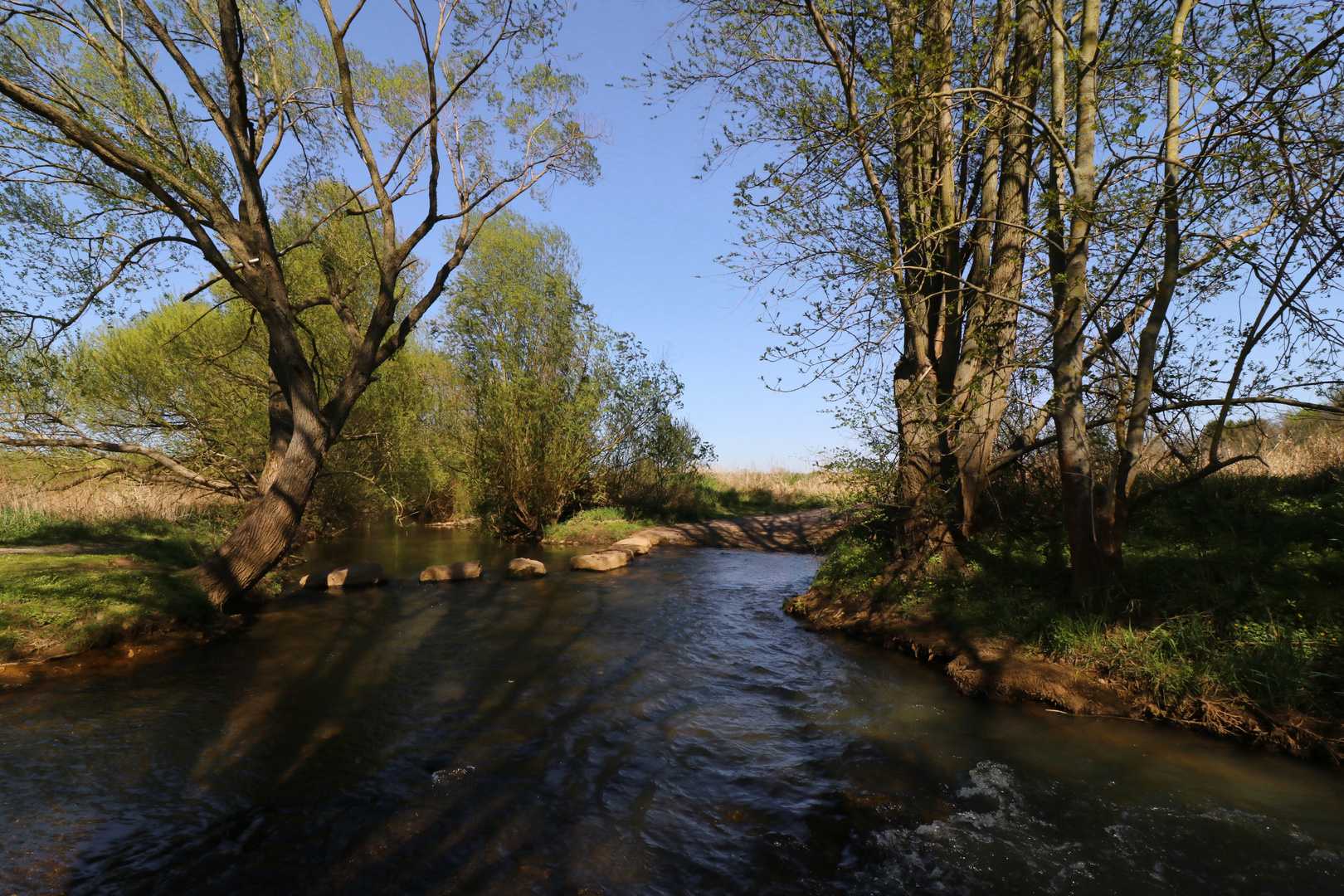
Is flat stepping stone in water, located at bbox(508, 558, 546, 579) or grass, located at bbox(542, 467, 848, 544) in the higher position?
grass, located at bbox(542, 467, 848, 544)

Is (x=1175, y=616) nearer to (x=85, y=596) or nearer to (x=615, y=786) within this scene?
(x=615, y=786)

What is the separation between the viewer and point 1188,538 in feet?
24.2

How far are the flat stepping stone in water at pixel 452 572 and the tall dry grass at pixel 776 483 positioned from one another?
56.3 ft

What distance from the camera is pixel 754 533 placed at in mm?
20609

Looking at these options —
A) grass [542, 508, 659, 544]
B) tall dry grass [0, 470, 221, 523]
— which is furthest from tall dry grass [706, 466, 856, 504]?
tall dry grass [0, 470, 221, 523]

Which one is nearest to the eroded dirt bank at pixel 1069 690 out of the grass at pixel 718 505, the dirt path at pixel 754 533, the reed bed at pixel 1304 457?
the reed bed at pixel 1304 457

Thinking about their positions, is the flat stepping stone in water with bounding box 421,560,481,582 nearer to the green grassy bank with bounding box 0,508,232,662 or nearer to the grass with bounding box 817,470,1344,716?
the green grassy bank with bounding box 0,508,232,662

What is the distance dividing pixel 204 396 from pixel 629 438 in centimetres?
1212

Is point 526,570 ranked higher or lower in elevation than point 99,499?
lower

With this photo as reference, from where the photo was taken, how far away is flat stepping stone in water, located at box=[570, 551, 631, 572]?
585 inches

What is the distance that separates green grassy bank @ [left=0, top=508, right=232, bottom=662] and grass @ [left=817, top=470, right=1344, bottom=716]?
10.1 meters

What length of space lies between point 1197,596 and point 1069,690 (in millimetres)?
1601

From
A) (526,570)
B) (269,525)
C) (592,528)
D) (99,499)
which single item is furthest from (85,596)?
(592,528)

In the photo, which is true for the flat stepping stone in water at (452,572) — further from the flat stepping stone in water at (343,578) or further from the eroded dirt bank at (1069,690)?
the eroded dirt bank at (1069,690)
